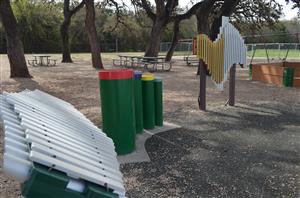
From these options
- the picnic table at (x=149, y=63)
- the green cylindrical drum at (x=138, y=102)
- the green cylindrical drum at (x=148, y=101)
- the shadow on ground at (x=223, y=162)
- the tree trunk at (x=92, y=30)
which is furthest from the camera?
the tree trunk at (x=92, y=30)

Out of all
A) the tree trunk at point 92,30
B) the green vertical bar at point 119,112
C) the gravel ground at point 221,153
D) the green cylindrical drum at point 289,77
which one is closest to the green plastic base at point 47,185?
the gravel ground at point 221,153

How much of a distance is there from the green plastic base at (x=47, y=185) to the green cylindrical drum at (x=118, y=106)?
388 cm

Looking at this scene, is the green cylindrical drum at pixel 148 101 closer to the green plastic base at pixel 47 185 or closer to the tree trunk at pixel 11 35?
the green plastic base at pixel 47 185

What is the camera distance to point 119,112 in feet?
19.3

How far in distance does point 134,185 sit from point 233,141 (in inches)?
98.2

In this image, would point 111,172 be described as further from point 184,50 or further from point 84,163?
point 184,50

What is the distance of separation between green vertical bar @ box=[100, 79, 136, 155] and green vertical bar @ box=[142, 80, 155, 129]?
1347 mm

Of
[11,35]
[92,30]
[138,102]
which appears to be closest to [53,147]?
[138,102]

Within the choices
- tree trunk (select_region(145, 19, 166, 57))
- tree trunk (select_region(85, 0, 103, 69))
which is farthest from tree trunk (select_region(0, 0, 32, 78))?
tree trunk (select_region(145, 19, 166, 57))

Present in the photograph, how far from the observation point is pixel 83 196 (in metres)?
1.95

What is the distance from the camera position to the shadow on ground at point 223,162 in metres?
4.57

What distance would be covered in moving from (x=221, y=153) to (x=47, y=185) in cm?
436

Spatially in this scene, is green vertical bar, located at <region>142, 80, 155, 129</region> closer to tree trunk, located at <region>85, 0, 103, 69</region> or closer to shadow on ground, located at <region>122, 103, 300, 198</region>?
shadow on ground, located at <region>122, 103, 300, 198</region>

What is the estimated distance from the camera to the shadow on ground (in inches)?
180
